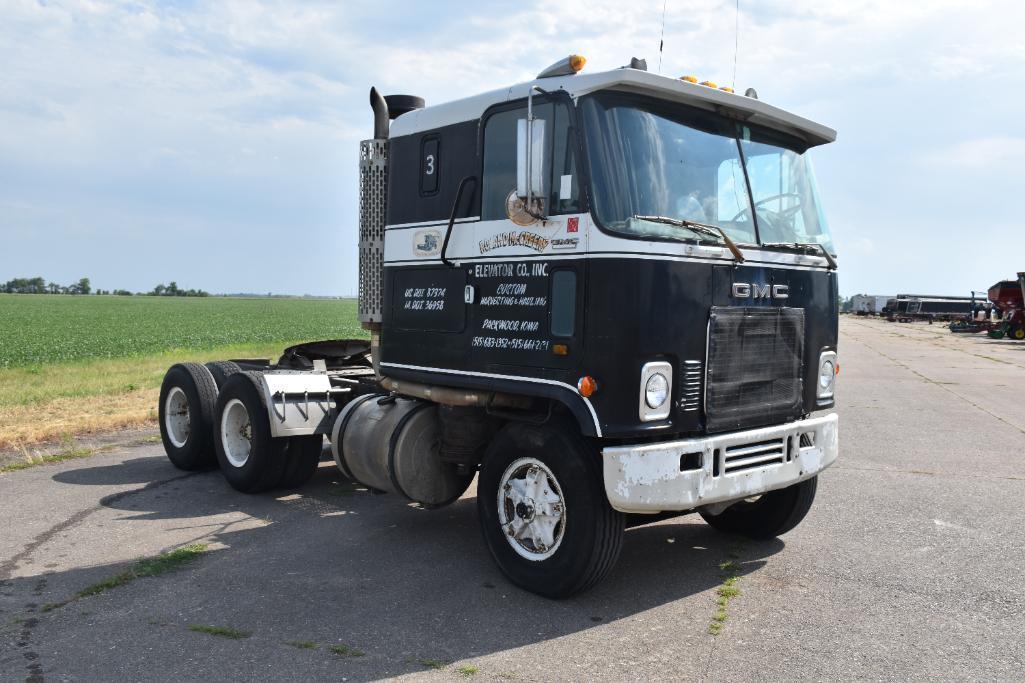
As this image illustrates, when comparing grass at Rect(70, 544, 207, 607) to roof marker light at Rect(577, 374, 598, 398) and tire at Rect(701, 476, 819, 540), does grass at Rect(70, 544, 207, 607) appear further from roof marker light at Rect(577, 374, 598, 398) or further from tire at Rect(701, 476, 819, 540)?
tire at Rect(701, 476, 819, 540)

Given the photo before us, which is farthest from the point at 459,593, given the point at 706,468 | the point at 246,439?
the point at 246,439

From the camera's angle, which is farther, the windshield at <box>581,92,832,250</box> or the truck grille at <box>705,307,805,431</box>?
the truck grille at <box>705,307,805,431</box>

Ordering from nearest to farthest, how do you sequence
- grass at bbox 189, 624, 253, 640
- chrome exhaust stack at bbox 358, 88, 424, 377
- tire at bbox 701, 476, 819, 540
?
grass at bbox 189, 624, 253, 640 < tire at bbox 701, 476, 819, 540 < chrome exhaust stack at bbox 358, 88, 424, 377

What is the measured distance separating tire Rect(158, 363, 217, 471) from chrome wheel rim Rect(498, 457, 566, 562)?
418cm

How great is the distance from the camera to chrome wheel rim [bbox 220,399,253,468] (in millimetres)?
7520

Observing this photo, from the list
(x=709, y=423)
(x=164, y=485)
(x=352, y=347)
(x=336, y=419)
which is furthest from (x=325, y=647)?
(x=352, y=347)

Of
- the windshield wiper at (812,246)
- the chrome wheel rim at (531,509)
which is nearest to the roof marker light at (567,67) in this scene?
the windshield wiper at (812,246)

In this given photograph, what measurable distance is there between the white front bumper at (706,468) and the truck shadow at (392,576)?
0.69 m

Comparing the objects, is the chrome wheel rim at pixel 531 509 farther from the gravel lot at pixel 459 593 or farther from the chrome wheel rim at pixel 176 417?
the chrome wheel rim at pixel 176 417

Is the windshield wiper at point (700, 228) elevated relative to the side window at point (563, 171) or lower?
lower

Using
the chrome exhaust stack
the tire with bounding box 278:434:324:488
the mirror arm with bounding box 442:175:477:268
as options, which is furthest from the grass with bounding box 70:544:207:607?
the mirror arm with bounding box 442:175:477:268

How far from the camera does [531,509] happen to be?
16.3 ft

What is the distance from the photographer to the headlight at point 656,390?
177 inches

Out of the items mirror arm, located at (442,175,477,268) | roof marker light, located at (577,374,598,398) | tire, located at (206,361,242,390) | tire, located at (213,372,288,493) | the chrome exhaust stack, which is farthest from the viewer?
tire, located at (206,361,242,390)
